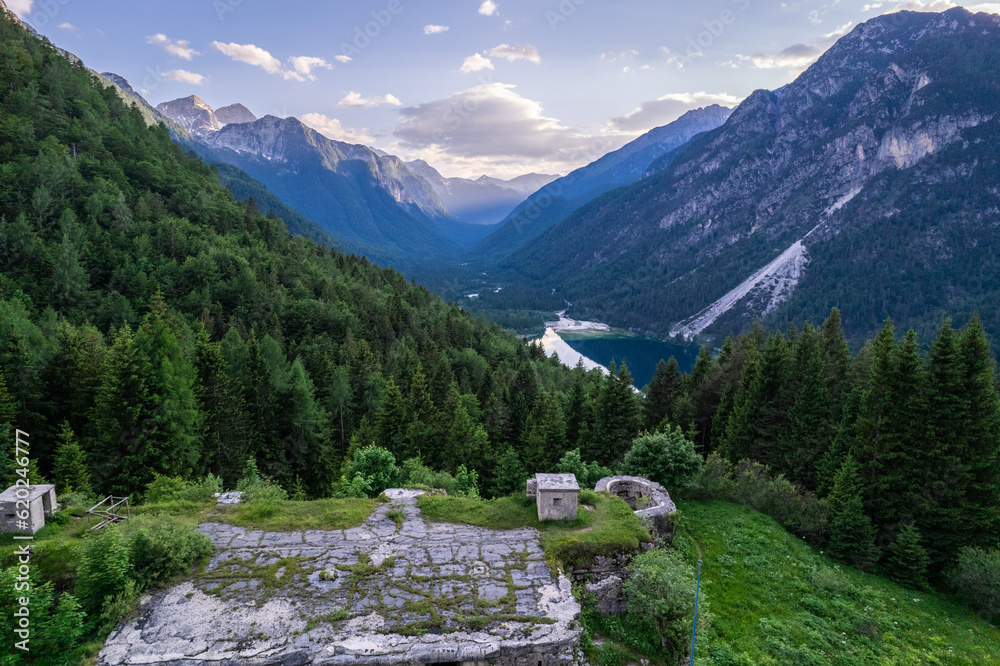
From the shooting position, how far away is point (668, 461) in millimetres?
24203

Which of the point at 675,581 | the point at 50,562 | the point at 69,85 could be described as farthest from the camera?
the point at 69,85

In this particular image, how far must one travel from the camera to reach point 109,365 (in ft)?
80.2

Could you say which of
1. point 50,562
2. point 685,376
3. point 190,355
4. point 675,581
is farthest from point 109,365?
point 685,376

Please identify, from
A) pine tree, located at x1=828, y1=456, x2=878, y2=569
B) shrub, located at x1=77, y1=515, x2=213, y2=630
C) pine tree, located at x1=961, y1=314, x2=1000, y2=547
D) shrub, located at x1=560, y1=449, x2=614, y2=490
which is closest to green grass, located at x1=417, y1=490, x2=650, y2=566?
shrub, located at x1=77, y1=515, x2=213, y2=630

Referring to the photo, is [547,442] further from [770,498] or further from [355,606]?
[355,606]

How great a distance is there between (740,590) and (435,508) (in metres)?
11.4

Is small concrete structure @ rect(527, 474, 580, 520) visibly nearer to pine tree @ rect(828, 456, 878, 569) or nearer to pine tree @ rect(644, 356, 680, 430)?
pine tree @ rect(828, 456, 878, 569)

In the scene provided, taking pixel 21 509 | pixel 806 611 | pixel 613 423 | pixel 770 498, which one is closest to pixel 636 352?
pixel 613 423

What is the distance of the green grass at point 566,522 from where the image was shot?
13789 mm

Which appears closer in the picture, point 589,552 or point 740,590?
point 589,552

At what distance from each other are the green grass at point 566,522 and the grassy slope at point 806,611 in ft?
11.8

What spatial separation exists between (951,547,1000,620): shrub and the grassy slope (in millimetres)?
602

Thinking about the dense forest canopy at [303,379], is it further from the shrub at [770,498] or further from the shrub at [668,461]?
the shrub at [770,498]

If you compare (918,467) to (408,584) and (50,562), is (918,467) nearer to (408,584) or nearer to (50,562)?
(408,584)
